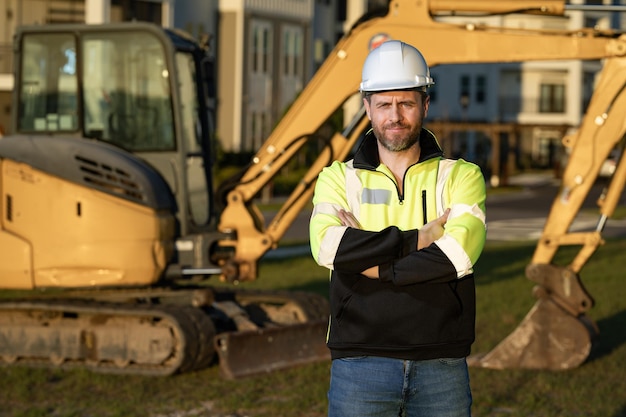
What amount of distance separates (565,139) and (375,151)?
7.45 metres

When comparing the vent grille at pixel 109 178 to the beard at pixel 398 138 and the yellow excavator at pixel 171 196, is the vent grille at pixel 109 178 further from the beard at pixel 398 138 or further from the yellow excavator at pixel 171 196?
the beard at pixel 398 138

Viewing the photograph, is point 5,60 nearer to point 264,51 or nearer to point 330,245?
point 264,51

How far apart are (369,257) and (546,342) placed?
7.51 metres

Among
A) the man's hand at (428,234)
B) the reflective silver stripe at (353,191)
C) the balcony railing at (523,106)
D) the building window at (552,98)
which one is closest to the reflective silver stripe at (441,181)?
the man's hand at (428,234)

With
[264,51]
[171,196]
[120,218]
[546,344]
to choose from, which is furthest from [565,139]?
[264,51]

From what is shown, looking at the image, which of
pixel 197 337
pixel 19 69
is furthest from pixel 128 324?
pixel 19 69

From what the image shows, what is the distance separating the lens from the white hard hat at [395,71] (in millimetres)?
5355

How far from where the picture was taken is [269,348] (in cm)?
1216

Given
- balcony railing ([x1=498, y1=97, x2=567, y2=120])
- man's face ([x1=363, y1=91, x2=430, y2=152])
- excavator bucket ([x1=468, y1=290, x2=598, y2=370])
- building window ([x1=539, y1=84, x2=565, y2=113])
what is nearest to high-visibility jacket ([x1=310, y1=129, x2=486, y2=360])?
man's face ([x1=363, y1=91, x2=430, y2=152])

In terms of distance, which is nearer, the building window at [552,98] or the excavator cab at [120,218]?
the excavator cab at [120,218]

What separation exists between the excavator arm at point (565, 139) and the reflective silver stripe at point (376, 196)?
6962 mm

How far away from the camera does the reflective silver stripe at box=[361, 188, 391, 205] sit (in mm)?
5363

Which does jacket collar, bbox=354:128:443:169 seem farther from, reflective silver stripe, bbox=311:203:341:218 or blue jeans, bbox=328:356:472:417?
blue jeans, bbox=328:356:472:417

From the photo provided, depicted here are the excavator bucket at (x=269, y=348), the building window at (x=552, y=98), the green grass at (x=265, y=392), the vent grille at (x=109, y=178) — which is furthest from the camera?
the building window at (x=552, y=98)
